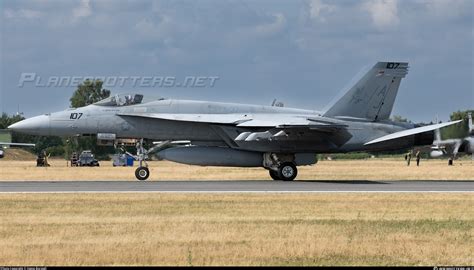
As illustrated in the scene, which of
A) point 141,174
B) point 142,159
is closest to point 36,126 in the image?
point 142,159

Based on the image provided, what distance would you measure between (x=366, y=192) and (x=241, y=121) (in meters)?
7.57

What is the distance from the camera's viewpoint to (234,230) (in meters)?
13.6

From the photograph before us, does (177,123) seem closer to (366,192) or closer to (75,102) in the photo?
(366,192)

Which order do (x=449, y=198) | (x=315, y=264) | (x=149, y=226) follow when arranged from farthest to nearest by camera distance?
(x=449, y=198), (x=149, y=226), (x=315, y=264)

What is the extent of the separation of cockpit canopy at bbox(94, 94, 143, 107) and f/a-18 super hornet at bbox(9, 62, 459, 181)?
1.4 inches

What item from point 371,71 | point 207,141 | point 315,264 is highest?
point 371,71

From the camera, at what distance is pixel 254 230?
13680 mm

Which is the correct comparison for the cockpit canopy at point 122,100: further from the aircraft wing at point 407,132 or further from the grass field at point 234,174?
the aircraft wing at point 407,132

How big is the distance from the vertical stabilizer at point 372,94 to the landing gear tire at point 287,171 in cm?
245

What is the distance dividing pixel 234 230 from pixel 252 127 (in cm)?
1481

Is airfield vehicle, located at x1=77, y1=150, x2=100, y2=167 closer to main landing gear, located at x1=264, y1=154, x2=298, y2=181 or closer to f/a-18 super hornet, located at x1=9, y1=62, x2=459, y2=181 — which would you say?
f/a-18 super hornet, located at x1=9, y1=62, x2=459, y2=181

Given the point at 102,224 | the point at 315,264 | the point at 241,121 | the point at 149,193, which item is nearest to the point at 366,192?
the point at 149,193

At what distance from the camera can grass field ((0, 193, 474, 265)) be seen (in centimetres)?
1112

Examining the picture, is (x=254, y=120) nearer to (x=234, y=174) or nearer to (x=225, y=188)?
(x=225, y=188)
